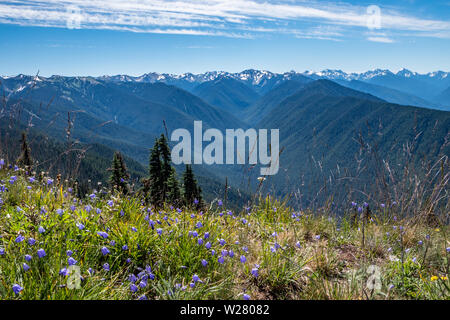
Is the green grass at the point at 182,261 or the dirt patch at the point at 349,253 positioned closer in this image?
the green grass at the point at 182,261

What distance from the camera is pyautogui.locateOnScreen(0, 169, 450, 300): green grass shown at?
2925 mm

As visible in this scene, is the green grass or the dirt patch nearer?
the green grass

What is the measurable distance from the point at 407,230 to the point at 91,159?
199 metres

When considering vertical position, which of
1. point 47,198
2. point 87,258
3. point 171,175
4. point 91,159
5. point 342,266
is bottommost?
point 91,159

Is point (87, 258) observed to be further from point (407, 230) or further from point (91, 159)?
point (91, 159)

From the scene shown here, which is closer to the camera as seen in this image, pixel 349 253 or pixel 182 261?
pixel 182 261

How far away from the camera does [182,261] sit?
3.52 meters

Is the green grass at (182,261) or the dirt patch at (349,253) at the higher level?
the green grass at (182,261)

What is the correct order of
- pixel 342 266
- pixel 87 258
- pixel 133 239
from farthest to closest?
1. pixel 342 266
2. pixel 133 239
3. pixel 87 258

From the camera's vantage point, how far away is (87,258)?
325cm

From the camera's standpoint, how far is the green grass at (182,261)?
293cm

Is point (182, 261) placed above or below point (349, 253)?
above

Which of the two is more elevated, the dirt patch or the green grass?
the green grass

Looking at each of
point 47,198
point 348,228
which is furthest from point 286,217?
point 47,198
